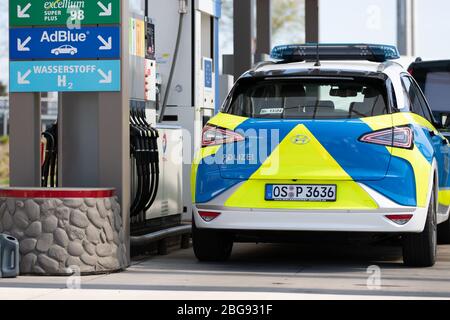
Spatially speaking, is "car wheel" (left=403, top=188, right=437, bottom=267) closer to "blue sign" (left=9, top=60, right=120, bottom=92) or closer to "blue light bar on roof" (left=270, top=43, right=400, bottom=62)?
"blue light bar on roof" (left=270, top=43, right=400, bottom=62)

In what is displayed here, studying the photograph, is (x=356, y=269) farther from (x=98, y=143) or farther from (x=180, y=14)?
(x=180, y=14)

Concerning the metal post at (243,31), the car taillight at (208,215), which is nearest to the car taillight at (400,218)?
the car taillight at (208,215)

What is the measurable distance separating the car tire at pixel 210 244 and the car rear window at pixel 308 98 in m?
1.00

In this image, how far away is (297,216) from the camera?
8.34 m

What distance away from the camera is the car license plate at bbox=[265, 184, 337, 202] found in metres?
8.30

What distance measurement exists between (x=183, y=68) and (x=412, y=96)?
3369 mm

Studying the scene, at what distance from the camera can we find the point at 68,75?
343 inches

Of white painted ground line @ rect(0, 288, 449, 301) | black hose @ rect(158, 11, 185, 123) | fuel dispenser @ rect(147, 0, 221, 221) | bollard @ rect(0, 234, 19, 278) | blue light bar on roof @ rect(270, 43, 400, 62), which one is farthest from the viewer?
fuel dispenser @ rect(147, 0, 221, 221)

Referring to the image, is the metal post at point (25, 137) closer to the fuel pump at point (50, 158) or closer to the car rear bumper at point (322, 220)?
the fuel pump at point (50, 158)

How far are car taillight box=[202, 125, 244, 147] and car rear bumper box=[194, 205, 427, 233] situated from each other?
516 millimetres

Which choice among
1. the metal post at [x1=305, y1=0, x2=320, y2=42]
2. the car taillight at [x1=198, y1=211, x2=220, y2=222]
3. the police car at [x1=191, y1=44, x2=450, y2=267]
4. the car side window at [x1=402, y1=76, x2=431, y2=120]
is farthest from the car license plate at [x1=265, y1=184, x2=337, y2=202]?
the metal post at [x1=305, y1=0, x2=320, y2=42]

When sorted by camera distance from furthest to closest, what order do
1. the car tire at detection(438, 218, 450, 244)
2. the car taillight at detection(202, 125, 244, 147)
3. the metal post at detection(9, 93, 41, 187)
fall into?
the car tire at detection(438, 218, 450, 244) → the metal post at detection(9, 93, 41, 187) → the car taillight at detection(202, 125, 244, 147)

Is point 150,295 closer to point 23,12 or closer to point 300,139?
point 300,139

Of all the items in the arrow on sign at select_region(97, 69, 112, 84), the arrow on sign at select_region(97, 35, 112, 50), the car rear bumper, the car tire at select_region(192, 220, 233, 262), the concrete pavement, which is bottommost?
the concrete pavement
